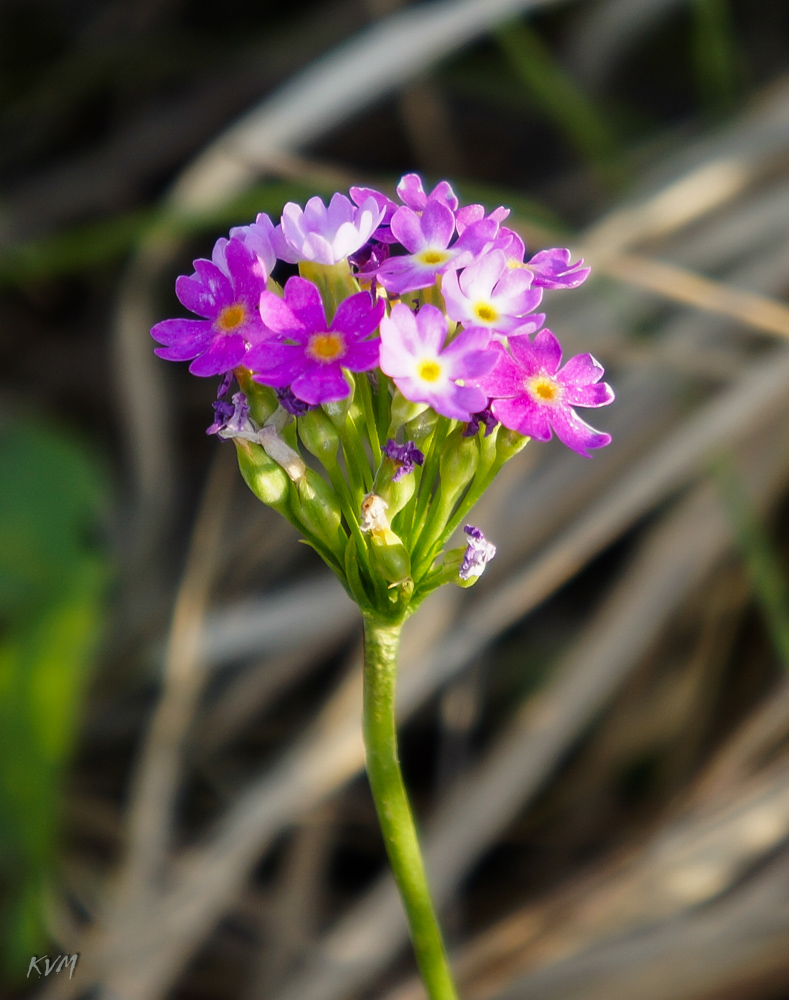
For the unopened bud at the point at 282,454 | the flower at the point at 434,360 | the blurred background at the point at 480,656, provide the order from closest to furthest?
the flower at the point at 434,360
the unopened bud at the point at 282,454
the blurred background at the point at 480,656

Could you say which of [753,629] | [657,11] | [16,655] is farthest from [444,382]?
[657,11]

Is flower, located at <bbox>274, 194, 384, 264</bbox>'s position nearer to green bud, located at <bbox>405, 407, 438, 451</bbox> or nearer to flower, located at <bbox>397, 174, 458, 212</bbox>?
flower, located at <bbox>397, 174, 458, 212</bbox>

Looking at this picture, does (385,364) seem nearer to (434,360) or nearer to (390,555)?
(434,360)

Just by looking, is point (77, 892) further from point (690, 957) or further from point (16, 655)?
point (690, 957)

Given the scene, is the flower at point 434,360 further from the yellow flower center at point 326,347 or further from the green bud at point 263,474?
the green bud at point 263,474

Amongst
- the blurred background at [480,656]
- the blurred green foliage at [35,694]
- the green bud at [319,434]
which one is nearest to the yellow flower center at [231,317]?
the green bud at [319,434]

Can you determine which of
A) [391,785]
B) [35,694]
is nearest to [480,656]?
[35,694]
